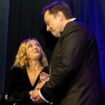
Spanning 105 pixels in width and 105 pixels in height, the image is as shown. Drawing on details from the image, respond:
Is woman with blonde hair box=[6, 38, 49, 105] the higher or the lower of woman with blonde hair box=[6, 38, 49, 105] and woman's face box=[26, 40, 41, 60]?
the lower

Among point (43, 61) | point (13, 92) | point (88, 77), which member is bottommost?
point (13, 92)

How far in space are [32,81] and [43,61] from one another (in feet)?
0.96

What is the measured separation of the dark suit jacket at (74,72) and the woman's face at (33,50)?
1.11 metres

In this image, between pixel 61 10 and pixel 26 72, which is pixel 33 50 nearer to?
pixel 26 72

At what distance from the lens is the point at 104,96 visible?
2137 mm

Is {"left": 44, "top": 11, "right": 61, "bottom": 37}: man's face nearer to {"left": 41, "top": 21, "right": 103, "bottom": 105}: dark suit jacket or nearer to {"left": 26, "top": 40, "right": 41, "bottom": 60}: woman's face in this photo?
{"left": 41, "top": 21, "right": 103, "bottom": 105}: dark suit jacket

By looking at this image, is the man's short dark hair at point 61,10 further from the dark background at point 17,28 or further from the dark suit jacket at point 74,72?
the dark background at point 17,28

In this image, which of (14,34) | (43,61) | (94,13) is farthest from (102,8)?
(14,34)

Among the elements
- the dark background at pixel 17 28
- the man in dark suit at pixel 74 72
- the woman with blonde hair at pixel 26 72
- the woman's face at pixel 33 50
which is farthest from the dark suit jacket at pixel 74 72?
the dark background at pixel 17 28

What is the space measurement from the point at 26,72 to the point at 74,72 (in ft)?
3.93

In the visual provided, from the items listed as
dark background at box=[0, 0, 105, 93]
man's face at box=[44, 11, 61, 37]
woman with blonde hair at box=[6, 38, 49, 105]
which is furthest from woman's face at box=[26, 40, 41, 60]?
man's face at box=[44, 11, 61, 37]

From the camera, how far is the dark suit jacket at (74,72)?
6.17 feet

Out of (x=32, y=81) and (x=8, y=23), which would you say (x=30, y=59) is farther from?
(x=8, y=23)

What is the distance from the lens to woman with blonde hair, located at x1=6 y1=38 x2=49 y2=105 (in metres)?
2.82
